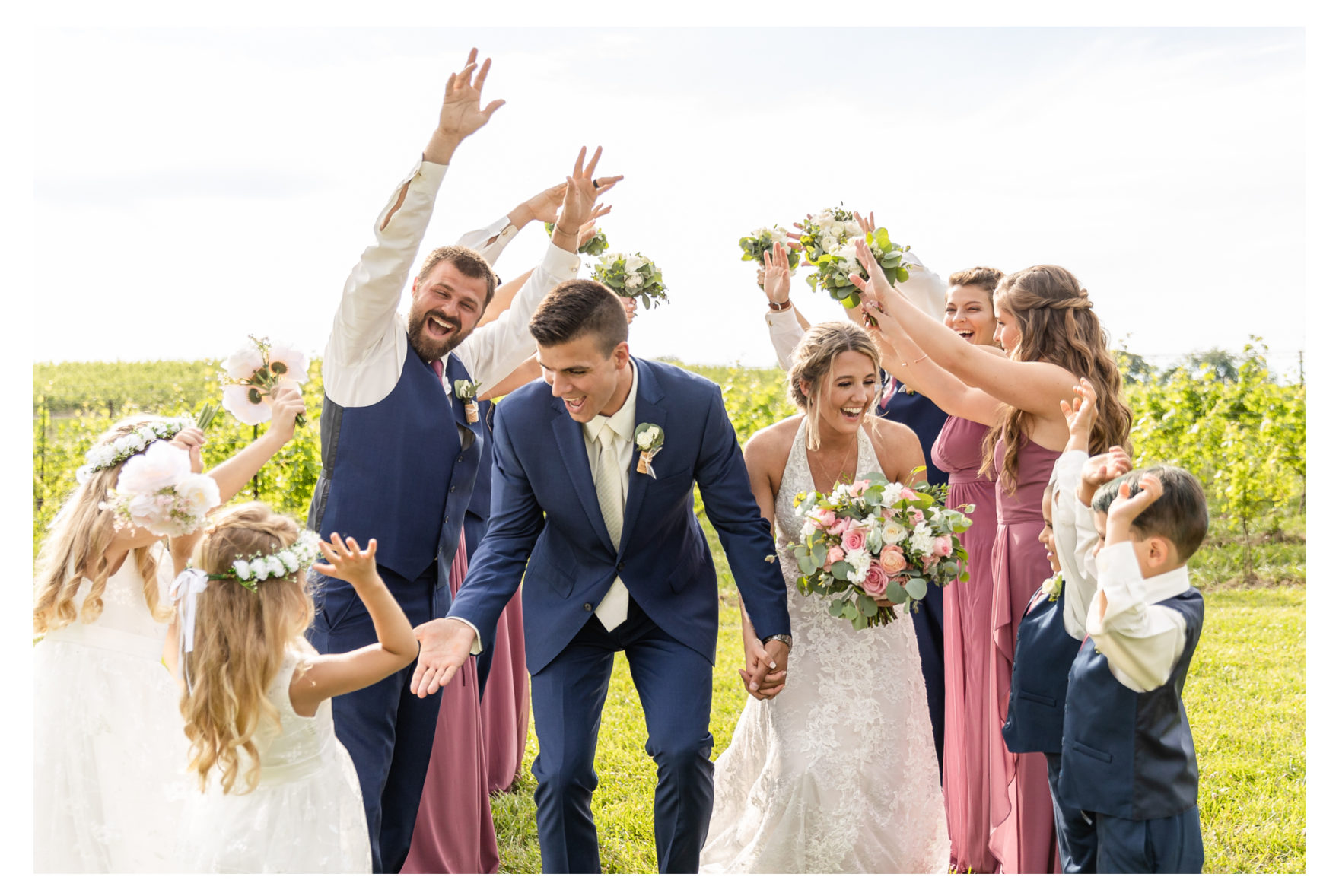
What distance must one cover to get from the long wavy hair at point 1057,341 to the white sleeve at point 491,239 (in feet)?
9.01

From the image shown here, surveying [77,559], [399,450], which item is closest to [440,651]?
[399,450]

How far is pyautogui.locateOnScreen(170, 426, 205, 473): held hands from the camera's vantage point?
408cm

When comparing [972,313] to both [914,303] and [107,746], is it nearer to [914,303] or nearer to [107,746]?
[914,303]

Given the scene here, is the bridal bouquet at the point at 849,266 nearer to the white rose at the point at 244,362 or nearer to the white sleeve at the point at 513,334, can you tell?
the white sleeve at the point at 513,334

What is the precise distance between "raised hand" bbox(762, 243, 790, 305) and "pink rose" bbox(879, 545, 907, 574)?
81.3 inches

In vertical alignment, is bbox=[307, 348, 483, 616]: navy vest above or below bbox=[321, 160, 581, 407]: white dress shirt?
below

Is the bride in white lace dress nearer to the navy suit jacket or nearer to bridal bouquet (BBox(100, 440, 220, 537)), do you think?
the navy suit jacket

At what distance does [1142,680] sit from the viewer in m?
3.42

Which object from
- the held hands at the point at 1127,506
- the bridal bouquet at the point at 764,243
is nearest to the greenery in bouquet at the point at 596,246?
the bridal bouquet at the point at 764,243

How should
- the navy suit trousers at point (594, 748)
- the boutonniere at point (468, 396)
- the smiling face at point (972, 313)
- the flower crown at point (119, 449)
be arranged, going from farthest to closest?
the smiling face at point (972, 313) < the boutonniere at point (468, 396) < the navy suit trousers at point (594, 748) < the flower crown at point (119, 449)

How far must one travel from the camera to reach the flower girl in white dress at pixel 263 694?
11.1 ft

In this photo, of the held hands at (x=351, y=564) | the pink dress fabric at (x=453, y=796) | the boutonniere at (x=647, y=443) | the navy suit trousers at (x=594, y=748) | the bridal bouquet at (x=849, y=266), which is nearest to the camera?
the held hands at (x=351, y=564)

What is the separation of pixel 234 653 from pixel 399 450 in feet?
Result: 3.92

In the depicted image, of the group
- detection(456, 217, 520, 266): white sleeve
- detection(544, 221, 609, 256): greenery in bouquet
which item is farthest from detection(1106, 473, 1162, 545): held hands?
detection(544, 221, 609, 256): greenery in bouquet
